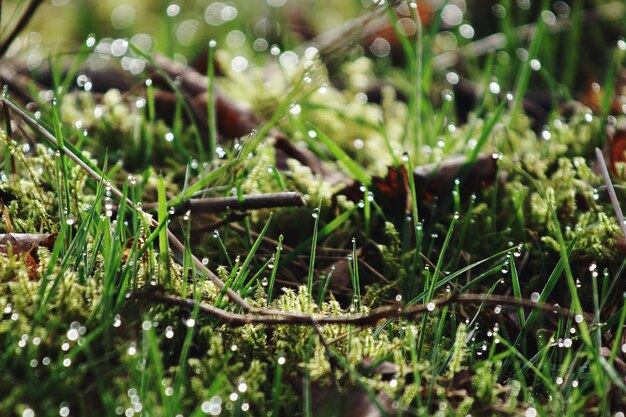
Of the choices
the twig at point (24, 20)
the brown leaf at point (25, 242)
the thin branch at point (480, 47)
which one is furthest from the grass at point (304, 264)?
the thin branch at point (480, 47)

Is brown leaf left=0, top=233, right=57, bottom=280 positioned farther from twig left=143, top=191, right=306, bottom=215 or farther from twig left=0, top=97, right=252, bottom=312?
twig left=143, top=191, right=306, bottom=215

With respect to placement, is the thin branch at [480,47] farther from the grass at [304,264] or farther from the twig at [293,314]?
the twig at [293,314]

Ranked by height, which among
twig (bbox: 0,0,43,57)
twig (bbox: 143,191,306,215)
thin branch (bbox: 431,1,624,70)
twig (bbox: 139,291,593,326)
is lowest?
twig (bbox: 139,291,593,326)

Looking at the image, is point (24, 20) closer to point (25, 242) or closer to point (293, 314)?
point (25, 242)

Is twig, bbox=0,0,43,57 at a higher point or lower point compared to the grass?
higher

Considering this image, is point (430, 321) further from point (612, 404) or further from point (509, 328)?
point (612, 404)

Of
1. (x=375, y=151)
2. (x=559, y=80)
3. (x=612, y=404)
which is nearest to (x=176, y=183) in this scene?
(x=375, y=151)

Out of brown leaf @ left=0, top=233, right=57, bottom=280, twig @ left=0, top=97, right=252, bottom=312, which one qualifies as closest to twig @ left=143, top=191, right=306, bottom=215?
twig @ left=0, top=97, right=252, bottom=312

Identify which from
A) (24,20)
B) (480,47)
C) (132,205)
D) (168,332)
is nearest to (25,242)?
(132,205)
